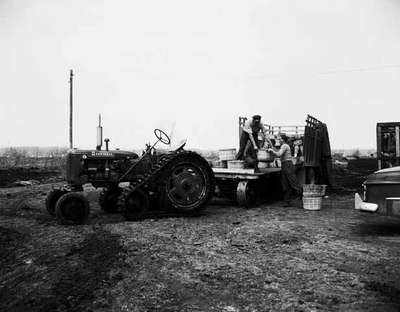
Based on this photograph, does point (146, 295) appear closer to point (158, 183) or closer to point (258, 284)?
point (258, 284)

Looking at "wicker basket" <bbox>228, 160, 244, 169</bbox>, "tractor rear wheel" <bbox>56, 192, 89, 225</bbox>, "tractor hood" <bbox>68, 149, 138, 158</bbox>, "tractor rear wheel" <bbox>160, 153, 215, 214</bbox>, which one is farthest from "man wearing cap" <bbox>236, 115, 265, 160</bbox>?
"tractor rear wheel" <bbox>56, 192, 89, 225</bbox>

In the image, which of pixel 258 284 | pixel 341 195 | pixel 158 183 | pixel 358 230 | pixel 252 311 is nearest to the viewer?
pixel 252 311

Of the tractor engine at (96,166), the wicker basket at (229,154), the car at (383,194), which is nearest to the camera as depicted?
the car at (383,194)

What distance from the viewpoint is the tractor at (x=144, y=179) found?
7133mm

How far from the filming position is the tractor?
7133mm

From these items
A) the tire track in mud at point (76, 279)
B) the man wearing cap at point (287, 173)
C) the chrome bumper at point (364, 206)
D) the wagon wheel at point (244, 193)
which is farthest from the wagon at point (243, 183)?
the tire track in mud at point (76, 279)

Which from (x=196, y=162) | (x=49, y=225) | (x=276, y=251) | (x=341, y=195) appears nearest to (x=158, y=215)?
(x=196, y=162)

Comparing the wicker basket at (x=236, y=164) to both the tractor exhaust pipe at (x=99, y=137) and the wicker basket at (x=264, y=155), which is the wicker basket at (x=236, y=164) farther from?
the tractor exhaust pipe at (x=99, y=137)

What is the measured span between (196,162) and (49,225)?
2.95 m

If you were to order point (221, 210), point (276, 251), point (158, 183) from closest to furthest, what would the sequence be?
point (276, 251) → point (158, 183) → point (221, 210)

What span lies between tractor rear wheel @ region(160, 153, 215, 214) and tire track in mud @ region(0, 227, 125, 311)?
213 cm

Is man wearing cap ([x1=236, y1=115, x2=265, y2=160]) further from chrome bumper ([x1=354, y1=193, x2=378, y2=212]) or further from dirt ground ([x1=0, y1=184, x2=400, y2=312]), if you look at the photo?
chrome bumper ([x1=354, y1=193, x2=378, y2=212])

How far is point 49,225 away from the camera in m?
6.63

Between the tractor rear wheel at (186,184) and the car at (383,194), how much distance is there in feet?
9.51
